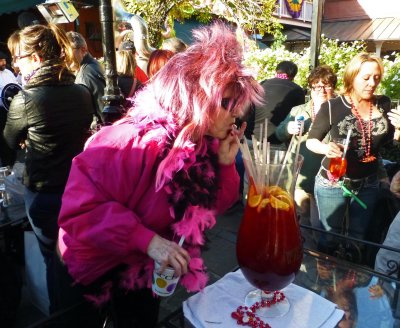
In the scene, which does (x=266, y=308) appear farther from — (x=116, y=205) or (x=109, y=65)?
(x=109, y=65)

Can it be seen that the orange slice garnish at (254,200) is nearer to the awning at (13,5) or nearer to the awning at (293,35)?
the awning at (13,5)

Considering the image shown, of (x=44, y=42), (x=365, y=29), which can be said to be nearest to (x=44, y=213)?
(x=44, y=42)

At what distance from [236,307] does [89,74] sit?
2.26m

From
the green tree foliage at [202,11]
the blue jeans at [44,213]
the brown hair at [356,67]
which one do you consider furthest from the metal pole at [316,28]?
the green tree foliage at [202,11]

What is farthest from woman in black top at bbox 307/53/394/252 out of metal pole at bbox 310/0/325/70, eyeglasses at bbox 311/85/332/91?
metal pole at bbox 310/0/325/70

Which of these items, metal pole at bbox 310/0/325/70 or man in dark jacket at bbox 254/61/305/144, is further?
metal pole at bbox 310/0/325/70

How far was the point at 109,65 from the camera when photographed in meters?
2.13

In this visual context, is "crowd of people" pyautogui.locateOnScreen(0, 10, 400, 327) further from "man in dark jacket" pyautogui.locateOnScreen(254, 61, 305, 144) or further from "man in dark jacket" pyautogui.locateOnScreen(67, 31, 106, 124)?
"man in dark jacket" pyautogui.locateOnScreen(254, 61, 305, 144)

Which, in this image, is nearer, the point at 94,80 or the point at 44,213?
the point at 44,213

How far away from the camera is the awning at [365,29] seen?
12.0 metres

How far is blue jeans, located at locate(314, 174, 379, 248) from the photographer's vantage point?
2221 millimetres

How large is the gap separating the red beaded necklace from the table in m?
0.17

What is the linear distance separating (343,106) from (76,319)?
185 cm

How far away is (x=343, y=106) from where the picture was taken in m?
2.21
